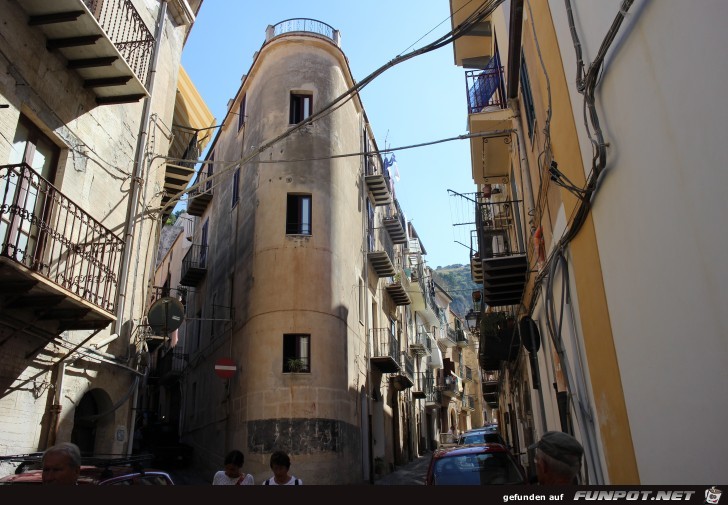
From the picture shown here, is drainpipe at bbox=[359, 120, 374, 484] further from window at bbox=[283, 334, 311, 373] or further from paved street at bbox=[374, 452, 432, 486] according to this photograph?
window at bbox=[283, 334, 311, 373]

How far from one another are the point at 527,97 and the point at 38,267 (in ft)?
27.3

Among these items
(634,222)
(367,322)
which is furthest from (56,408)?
(367,322)

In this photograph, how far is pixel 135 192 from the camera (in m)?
11.6

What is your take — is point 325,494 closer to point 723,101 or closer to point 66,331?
point 723,101

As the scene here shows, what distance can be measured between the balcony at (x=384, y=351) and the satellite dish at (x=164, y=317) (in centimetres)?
1189

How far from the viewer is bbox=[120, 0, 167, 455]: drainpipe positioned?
1074cm

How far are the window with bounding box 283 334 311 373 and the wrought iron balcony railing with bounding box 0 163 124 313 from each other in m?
7.93

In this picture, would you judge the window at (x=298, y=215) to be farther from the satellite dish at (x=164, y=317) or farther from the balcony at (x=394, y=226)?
the balcony at (x=394, y=226)

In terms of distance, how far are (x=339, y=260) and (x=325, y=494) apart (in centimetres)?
1710

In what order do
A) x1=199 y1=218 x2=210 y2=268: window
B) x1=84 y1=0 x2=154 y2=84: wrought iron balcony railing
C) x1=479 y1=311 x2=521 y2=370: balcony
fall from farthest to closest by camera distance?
x1=199 y1=218 x2=210 y2=268: window, x1=479 y1=311 x2=521 y2=370: balcony, x1=84 y1=0 x2=154 y2=84: wrought iron balcony railing

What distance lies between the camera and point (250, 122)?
22297 mm

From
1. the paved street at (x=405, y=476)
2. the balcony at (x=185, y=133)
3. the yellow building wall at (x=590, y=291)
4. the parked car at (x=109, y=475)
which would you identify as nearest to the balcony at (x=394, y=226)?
the paved street at (x=405, y=476)

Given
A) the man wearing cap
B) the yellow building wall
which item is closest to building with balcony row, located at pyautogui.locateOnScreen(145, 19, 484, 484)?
the yellow building wall

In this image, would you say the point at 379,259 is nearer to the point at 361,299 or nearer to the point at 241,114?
the point at 361,299
